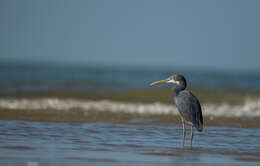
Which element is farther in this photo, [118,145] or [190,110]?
[190,110]

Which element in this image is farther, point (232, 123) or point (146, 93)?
point (146, 93)

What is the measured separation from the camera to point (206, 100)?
21.0m

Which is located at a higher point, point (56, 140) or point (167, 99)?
point (167, 99)

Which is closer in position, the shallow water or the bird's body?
the shallow water

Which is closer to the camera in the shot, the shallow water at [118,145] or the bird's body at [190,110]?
the shallow water at [118,145]

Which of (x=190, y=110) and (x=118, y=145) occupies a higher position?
(x=190, y=110)

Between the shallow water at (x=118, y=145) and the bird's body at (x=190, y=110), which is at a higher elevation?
the bird's body at (x=190, y=110)

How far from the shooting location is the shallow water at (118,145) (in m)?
7.82

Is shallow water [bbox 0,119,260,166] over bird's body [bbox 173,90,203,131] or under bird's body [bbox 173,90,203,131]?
under

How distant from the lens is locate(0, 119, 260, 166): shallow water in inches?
308

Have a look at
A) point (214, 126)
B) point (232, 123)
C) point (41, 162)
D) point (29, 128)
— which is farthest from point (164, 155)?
point (232, 123)

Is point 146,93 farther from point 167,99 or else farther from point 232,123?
point 232,123

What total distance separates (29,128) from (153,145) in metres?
3.20

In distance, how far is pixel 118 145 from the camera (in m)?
9.33
